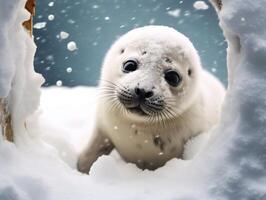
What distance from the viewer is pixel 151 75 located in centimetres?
406

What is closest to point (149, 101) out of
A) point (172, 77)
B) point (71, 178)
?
point (172, 77)

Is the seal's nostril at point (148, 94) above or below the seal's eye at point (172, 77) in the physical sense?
above

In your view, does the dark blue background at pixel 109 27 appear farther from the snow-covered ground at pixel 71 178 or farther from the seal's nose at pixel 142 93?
the seal's nose at pixel 142 93

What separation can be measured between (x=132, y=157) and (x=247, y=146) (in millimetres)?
1662

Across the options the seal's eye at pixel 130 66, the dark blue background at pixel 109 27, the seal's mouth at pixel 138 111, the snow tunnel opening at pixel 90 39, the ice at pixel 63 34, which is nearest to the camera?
the seal's mouth at pixel 138 111

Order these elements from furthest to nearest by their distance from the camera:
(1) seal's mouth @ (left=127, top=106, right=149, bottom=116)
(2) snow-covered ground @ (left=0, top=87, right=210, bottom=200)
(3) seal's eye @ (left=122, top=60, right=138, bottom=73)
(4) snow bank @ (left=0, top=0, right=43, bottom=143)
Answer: (3) seal's eye @ (left=122, top=60, right=138, bottom=73) → (1) seal's mouth @ (left=127, top=106, right=149, bottom=116) → (4) snow bank @ (left=0, top=0, right=43, bottom=143) → (2) snow-covered ground @ (left=0, top=87, right=210, bottom=200)

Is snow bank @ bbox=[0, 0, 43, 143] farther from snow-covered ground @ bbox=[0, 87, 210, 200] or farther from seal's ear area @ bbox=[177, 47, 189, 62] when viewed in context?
seal's ear area @ bbox=[177, 47, 189, 62]

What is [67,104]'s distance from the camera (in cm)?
666

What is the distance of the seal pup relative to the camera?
406 cm

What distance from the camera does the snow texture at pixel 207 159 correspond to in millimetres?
2965

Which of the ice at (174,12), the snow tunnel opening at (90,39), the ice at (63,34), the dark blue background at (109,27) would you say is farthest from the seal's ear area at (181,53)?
the ice at (174,12)

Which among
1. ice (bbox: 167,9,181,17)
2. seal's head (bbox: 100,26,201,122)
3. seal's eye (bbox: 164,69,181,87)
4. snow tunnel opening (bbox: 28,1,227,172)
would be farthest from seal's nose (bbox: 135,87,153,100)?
ice (bbox: 167,9,181,17)

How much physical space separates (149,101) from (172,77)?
375 millimetres

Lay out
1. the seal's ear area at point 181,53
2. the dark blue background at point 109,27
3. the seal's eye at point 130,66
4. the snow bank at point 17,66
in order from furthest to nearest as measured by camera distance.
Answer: the dark blue background at point 109,27
the seal's ear area at point 181,53
the seal's eye at point 130,66
the snow bank at point 17,66
